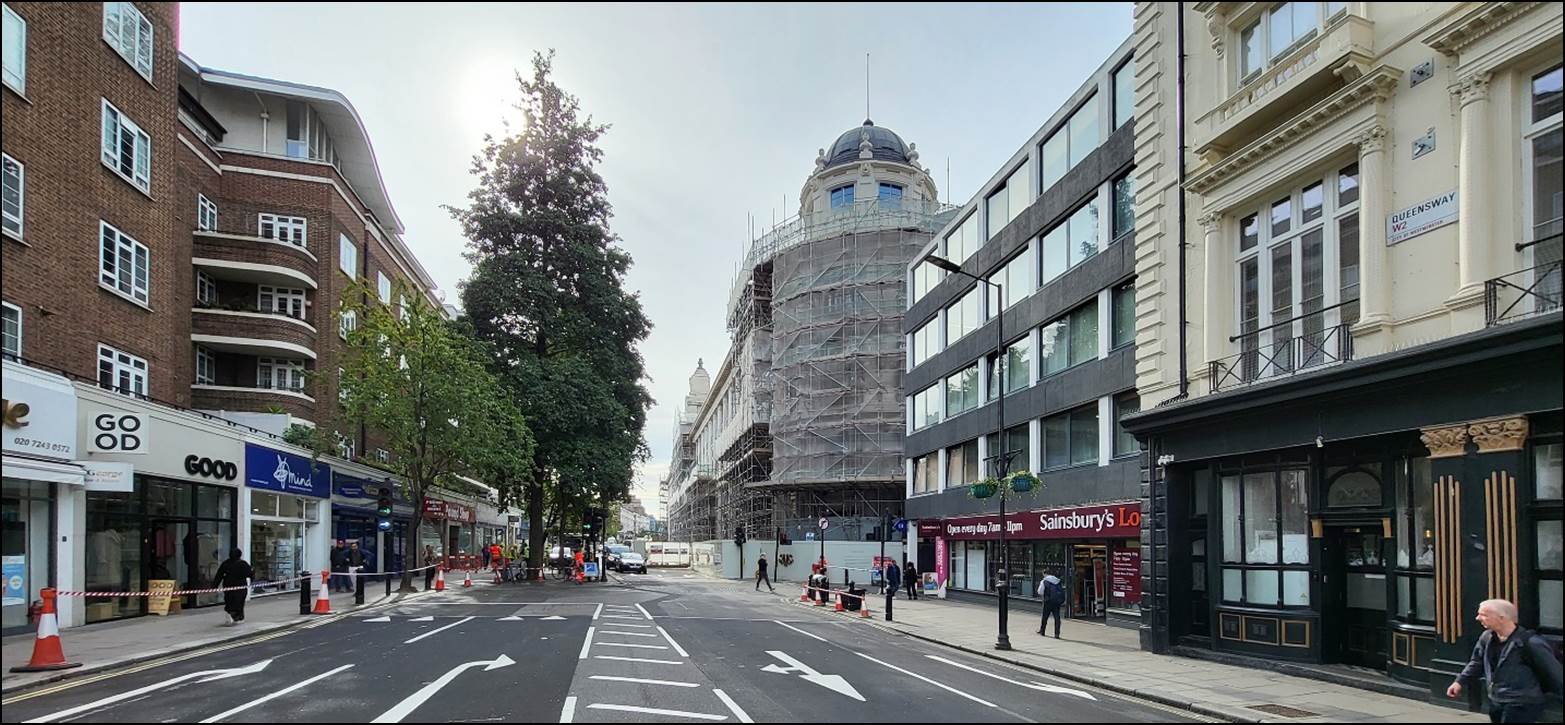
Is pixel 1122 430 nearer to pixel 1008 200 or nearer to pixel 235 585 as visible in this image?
pixel 1008 200

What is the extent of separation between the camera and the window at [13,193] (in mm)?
18859

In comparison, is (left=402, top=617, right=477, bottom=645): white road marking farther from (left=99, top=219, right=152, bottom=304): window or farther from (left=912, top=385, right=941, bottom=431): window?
(left=912, top=385, right=941, bottom=431): window

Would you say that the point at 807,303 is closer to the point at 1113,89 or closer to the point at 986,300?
the point at 986,300

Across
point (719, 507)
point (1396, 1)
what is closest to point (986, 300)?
point (1396, 1)

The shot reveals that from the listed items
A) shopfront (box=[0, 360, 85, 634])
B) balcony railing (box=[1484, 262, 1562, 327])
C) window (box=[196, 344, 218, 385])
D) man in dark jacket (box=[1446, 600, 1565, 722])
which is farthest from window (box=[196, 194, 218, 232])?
man in dark jacket (box=[1446, 600, 1565, 722])

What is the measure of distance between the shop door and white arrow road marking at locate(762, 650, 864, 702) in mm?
7553

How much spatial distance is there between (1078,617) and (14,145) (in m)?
26.8

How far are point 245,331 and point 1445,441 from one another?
34.4 m

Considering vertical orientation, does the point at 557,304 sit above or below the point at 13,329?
above

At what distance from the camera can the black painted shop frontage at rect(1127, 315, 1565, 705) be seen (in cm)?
1134

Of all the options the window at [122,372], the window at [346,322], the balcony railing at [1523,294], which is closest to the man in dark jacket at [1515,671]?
the balcony railing at [1523,294]

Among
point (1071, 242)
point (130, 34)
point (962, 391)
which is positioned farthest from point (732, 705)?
point (962, 391)

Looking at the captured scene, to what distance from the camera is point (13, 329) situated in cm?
1958

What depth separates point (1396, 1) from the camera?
1315cm
